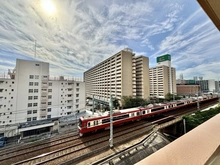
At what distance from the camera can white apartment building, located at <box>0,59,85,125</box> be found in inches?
643

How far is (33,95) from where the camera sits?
718 inches

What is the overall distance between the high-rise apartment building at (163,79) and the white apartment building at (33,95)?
32.6 metres

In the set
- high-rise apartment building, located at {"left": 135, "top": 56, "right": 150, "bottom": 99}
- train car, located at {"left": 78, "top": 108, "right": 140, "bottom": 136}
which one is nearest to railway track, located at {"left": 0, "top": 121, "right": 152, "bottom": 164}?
train car, located at {"left": 78, "top": 108, "right": 140, "bottom": 136}

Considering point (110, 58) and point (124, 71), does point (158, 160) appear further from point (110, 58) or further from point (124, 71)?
point (110, 58)

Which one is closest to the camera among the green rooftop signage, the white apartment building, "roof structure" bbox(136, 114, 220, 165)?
"roof structure" bbox(136, 114, 220, 165)

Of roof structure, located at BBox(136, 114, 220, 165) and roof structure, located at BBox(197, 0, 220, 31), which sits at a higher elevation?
roof structure, located at BBox(197, 0, 220, 31)

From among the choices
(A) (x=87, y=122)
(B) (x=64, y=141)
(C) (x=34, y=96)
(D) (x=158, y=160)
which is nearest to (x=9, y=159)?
(B) (x=64, y=141)

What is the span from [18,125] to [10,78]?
787cm

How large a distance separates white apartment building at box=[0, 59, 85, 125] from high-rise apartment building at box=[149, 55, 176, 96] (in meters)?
32.6

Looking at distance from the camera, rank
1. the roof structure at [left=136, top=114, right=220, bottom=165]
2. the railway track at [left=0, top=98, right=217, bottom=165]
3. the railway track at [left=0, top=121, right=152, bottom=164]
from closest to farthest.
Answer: the roof structure at [left=136, top=114, right=220, bottom=165] → the railway track at [left=0, top=98, right=217, bottom=165] → the railway track at [left=0, top=121, right=152, bottom=164]

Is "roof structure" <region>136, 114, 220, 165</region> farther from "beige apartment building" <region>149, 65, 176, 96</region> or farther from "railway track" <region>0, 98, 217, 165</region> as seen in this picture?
"beige apartment building" <region>149, 65, 176, 96</region>

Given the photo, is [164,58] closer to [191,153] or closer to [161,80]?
[161,80]

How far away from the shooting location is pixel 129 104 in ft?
76.9

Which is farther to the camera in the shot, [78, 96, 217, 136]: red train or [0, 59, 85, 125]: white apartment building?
[0, 59, 85, 125]: white apartment building
